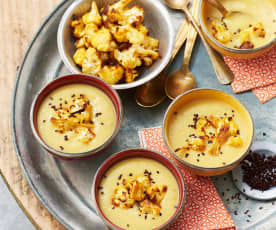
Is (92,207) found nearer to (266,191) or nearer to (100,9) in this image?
(266,191)

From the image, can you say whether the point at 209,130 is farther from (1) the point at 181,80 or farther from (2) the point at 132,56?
(2) the point at 132,56

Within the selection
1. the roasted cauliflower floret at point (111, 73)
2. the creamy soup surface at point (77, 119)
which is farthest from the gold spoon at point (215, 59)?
the creamy soup surface at point (77, 119)

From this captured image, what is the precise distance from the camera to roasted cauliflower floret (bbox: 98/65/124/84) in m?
1.90

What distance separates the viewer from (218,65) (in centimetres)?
206

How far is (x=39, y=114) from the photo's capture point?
5.97 feet

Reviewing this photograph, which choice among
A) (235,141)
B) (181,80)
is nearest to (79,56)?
(181,80)

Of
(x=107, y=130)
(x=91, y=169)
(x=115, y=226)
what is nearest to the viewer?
(x=115, y=226)

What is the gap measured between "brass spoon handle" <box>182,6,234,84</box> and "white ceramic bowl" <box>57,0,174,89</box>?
17 centimetres

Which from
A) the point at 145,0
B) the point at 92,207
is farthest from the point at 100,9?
the point at 92,207

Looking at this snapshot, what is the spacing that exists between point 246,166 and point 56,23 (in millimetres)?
1153

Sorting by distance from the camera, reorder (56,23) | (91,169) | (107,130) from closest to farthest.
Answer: (107,130)
(91,169)
(56,23)

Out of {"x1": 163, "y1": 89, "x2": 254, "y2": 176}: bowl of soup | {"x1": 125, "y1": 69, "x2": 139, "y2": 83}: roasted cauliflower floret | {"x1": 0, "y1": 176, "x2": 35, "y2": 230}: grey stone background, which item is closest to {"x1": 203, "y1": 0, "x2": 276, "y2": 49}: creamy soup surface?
{"x1": 163, "y1": 89, "x2": 254, "y2": 176}: bowl of soup

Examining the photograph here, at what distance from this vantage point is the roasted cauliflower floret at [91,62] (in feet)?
6.25

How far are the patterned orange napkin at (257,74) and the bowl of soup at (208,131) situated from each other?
199 mm
